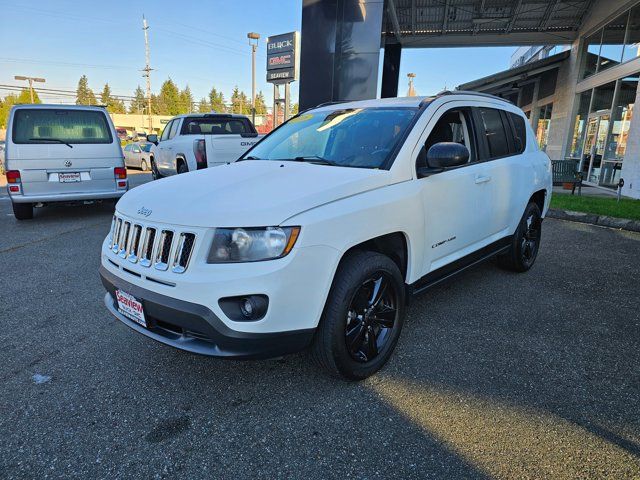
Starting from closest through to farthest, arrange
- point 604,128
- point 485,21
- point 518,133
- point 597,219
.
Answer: point 518,133 < point 597,219 < point 604,128 < point 485,21

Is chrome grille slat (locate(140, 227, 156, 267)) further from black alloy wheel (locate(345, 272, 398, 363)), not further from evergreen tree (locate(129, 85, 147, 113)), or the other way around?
evergreen tree (locate(129, 85, 147, 113))

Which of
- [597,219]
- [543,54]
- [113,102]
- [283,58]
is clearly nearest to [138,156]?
[283,58]

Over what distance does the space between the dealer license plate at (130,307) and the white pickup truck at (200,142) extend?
6181mm

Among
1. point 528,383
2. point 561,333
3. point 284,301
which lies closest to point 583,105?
point 561,333

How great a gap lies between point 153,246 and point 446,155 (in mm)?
1978

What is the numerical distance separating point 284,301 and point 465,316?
7.10 ft

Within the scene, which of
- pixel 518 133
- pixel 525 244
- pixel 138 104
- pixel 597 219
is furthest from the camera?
pixel 138 104

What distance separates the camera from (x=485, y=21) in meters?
16.3

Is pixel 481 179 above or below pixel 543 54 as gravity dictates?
below

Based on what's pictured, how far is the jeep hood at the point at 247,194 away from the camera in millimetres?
2248

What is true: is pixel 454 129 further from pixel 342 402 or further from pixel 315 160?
pixel 342 402

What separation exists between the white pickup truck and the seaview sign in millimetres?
3930

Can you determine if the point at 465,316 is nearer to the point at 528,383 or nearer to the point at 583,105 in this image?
the point at 528,383

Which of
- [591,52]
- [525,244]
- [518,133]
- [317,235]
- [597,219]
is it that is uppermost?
[591,52]
